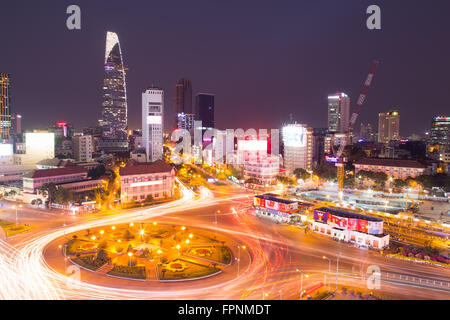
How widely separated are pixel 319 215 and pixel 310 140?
34.1 metres

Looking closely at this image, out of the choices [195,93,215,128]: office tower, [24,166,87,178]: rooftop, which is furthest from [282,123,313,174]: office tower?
[195,93,215,128]: office tower

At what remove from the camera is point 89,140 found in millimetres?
62031

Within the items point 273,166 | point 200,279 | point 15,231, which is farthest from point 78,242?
point 273,166

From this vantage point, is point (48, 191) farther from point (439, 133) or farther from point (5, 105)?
point (439, 133)

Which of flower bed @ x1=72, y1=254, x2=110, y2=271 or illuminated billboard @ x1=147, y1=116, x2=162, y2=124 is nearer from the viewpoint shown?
flower bed @ x1=72, y1=254, x2=110, y2=271

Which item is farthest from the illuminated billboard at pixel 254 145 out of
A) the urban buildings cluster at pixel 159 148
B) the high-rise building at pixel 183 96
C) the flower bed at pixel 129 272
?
the high-rise building at pixel 183 96

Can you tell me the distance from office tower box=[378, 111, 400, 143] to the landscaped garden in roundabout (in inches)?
4272

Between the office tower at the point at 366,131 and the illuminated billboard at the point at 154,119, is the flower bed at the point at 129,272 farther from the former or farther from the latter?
the office tower at the point at 366,131

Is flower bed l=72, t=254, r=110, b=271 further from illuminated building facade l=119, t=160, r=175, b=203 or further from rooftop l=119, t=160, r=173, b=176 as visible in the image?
rooftop l=119, t=160, r=173, b=176

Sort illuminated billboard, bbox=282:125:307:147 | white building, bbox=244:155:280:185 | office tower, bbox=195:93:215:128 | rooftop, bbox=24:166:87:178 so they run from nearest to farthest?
rooftop, bbox=24:166:87:178, white building, bbox=244:155:280:185, illuminated billboard, bbox=282:125:307:147, office tower, bbox=195:93:215:128

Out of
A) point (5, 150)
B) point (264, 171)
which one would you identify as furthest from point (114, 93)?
point (264, 171)

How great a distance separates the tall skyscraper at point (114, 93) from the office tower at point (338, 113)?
70.1m

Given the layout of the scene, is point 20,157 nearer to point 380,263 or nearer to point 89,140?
point 89,140

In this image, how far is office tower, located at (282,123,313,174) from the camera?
172 ft
